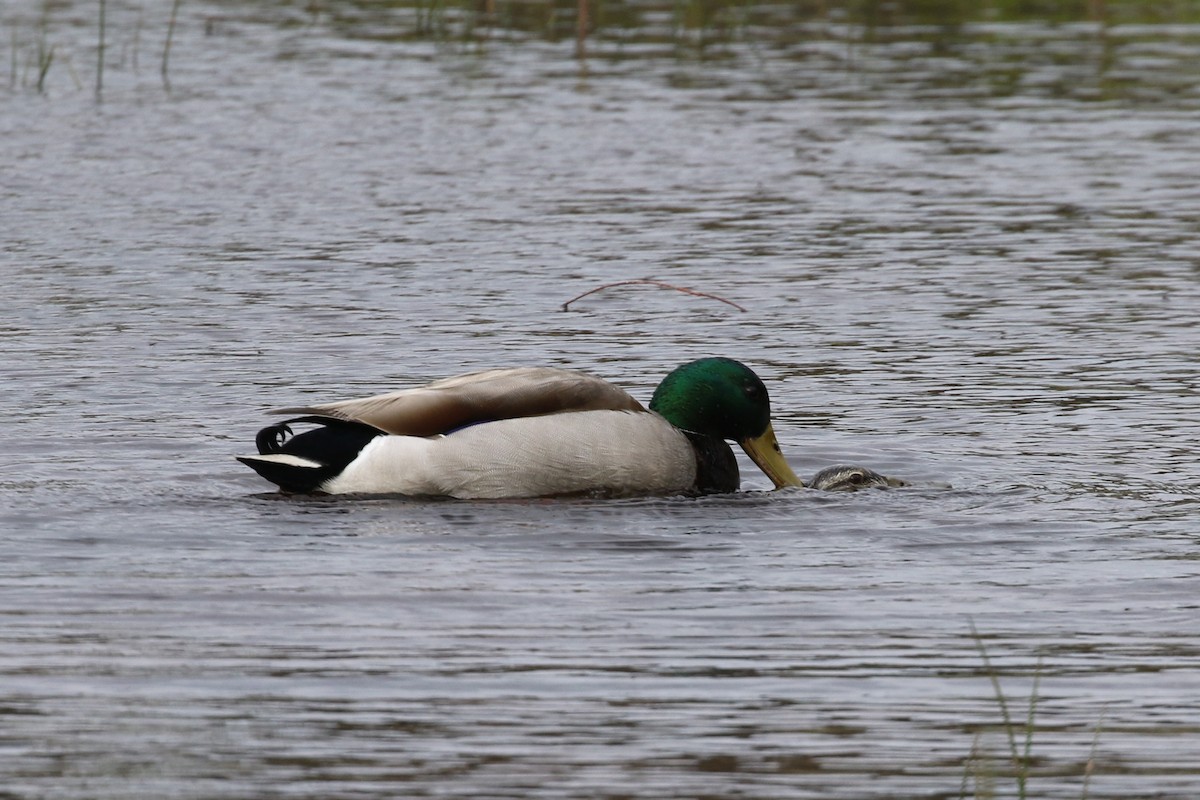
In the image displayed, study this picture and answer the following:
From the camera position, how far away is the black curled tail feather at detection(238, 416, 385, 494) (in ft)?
28.2

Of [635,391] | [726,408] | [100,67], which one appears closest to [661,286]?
[635,391]

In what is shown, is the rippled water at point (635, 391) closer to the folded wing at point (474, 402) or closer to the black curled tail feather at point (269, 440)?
the black curled tail feather at point (269, 440)

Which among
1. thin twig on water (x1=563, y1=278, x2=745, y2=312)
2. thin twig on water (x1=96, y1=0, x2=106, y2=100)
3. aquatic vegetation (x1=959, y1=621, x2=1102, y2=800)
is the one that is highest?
aquatic vegetation (x1=959, y1=621, x2=1102, y2=800)

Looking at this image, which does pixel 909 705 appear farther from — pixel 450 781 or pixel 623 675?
pixel 450 781

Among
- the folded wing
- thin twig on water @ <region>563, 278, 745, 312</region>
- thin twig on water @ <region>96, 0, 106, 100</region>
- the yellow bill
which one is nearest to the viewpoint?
the folded wing

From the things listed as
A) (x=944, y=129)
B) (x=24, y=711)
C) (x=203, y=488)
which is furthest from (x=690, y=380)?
(x=944, y=129)

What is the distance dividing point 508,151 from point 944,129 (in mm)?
3972

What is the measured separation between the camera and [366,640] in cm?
642

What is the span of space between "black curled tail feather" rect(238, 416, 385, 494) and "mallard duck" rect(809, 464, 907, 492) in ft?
5.73

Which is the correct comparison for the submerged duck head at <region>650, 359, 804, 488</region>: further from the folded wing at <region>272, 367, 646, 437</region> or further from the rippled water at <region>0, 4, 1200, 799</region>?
the folded wing at <region>272, 367, 646, 437</region>

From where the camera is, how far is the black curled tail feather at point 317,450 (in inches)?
339

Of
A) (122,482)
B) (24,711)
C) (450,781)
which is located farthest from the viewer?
(122,482)

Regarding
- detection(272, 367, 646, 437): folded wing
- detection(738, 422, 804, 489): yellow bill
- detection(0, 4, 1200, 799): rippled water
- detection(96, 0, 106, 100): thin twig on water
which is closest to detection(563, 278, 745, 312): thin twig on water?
detection(0, 4, 1200, 799): rippled water

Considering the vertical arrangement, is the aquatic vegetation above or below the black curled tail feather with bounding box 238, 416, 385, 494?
above
